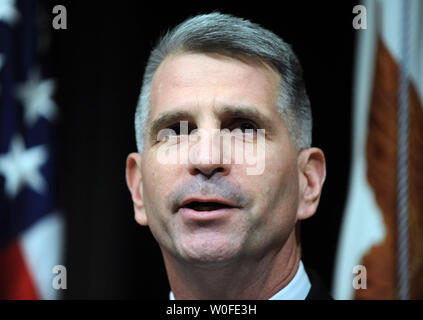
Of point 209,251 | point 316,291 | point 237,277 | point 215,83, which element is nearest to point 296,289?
point 316,291

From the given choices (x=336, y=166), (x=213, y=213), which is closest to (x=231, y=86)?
(x=213, y=213)

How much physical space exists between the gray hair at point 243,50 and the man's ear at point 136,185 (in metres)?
0.06

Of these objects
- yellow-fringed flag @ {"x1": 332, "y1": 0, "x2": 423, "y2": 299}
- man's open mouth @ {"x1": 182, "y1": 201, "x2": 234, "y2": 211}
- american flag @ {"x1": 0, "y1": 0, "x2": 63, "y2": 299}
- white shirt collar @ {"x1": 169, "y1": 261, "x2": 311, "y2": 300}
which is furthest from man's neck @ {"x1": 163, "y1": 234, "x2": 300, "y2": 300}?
american flag @ {"x1": 0, "y1": 0, "x2": 63, "y2": 299}

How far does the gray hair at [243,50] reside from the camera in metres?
1.16

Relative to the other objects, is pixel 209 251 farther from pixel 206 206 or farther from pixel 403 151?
pixel 403 151

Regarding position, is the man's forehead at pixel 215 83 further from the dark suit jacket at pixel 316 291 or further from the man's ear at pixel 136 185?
the dark suit jacket at pixel 316 291

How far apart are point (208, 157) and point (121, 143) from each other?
0.55 m

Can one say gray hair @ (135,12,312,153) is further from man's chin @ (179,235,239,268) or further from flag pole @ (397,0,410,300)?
flag pole @ (397,0,410,300)

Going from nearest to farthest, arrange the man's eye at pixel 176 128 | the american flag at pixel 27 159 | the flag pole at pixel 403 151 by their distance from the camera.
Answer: the man's eye at pixel 176 128 < the flag pole at pixel 403 151 < the american flag at pixel 27 159

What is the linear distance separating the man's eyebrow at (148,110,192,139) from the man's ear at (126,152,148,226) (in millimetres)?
117

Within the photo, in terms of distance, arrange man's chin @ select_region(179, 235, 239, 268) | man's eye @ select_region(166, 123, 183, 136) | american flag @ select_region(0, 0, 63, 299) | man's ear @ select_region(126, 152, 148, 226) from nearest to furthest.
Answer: man's chin @ select_region(179, 235, 239, 268), man's eye @ select_region(166, 123, 183, 136), man's ear @ select_region(126, 152, 148, 226), american flag @ select_region(0, 0, 63, 299)

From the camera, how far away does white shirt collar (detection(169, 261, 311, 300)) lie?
121cm

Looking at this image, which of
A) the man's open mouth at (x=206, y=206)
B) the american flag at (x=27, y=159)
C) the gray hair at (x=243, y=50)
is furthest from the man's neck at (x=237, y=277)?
the american flag at (x=27, y=159)

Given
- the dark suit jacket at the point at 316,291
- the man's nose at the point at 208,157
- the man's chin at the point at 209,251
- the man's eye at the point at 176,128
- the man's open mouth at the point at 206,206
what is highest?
the man's eye at the point at 176,128
